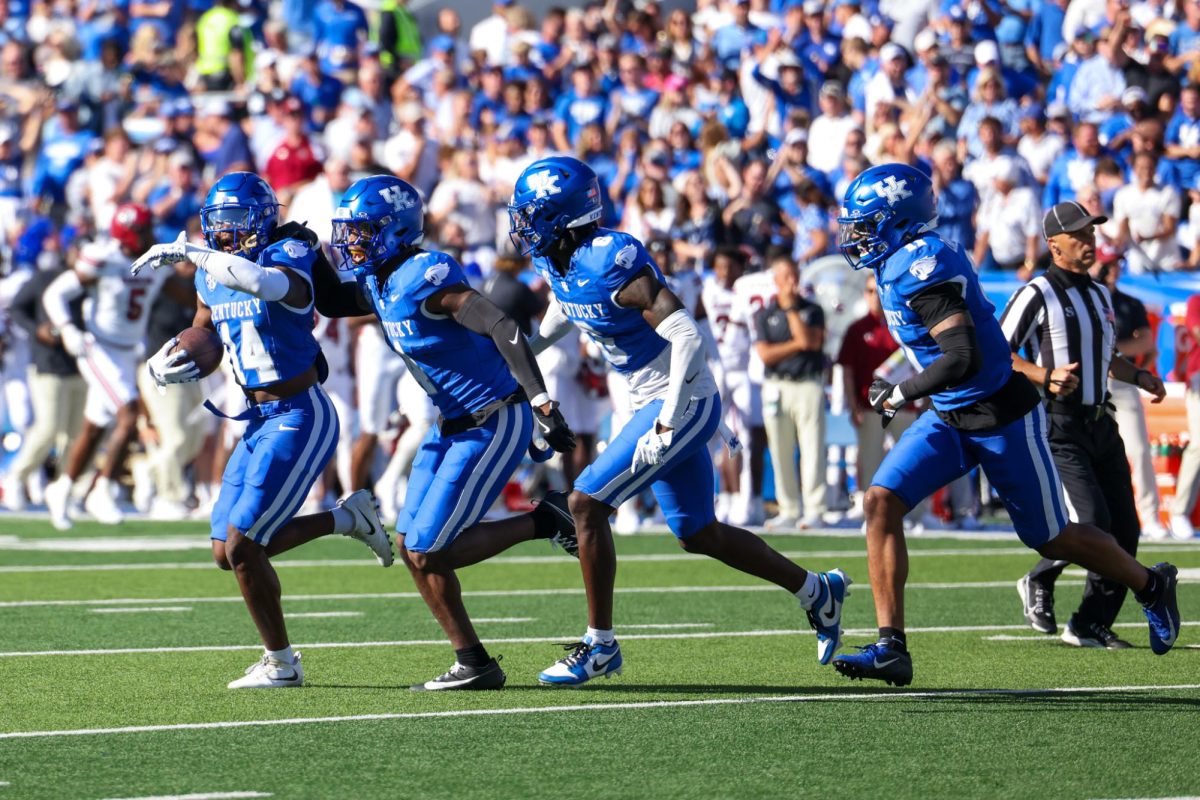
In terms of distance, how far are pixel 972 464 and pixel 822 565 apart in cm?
460

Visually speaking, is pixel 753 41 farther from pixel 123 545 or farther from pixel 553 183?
pixel 553 183

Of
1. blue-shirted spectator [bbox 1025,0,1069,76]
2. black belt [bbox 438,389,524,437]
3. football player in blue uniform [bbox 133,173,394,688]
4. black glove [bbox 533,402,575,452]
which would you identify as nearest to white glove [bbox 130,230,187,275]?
football player in blue uniform [bbox 133,173,394,688]

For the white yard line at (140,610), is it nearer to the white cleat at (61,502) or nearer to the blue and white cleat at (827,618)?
the blue and white cleat at (827,618)

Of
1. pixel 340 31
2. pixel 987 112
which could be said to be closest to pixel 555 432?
pixel 987 112

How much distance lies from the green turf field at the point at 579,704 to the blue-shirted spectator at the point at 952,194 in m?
5.34

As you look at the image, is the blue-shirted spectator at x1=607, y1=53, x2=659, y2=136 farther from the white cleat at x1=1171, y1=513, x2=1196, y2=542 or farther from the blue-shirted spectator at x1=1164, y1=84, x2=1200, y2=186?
the white cleat at x1=1171, y1=513, x2=1196, y2=542

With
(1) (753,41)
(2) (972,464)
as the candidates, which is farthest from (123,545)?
(1) (753,41)

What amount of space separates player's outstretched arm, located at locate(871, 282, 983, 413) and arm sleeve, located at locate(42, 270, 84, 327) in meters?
9.16

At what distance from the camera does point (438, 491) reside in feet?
22.8

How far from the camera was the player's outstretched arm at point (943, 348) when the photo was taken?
21.6ft

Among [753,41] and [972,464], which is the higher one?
[753,41]

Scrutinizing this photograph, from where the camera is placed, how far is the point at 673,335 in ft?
22.0

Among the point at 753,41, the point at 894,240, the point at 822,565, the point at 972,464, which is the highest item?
the point at 753,41

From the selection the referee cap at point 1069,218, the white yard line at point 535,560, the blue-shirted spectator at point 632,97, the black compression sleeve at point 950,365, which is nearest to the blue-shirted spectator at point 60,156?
the blue-shirted spectator at point 632,97
